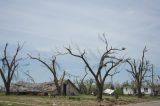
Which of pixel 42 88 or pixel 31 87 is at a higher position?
pixel 31 87

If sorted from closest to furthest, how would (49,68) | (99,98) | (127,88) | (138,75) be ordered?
(99,98) < (49,68) < (138,75) < (127,88)

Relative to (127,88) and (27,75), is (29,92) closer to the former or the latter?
(27,75)

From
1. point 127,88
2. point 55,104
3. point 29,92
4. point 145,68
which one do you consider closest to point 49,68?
point 29,92

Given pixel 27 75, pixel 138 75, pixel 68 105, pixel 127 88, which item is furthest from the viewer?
pixel 127 88

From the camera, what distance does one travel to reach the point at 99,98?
1651 inches

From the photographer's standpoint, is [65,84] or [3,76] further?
[65,84]

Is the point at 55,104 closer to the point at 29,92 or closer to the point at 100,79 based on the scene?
the point at 100,79

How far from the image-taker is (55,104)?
107 ft

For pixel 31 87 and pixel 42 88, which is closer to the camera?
pixel 31 87

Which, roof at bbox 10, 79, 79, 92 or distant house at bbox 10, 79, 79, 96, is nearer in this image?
distant house at bbox 10, 79, 79, 96

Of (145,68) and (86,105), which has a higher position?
(145,68)

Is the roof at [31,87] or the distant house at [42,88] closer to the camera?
the distant house at [42,88]

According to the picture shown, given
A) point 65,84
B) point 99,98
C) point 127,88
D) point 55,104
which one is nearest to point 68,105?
point 55,104

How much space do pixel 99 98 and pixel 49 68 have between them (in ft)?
60.2
